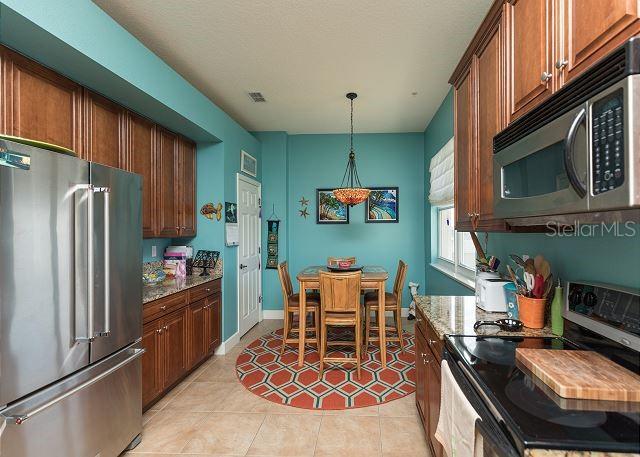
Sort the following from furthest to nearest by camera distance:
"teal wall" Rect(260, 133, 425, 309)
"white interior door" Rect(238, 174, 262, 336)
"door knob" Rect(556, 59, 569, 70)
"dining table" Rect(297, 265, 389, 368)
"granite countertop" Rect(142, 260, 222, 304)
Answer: "teal wall" Rect(260, 133, 425, 309) < "white interior door" Rect(238, 174, 262, 336) < "dining table" Rect(297, 265, 389, 368) < "granite countertop" Rect(142, 260, 222, 304) < "door knob" Rect(556, 59, 569, 70)

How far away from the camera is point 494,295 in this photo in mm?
1900

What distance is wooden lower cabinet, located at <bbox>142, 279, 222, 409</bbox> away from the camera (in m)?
2.50

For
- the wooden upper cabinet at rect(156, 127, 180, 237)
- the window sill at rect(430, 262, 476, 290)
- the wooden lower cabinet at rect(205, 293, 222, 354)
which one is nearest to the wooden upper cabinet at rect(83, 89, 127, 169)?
the wooden upper cabinet at rect(156, 127, 180, 237)

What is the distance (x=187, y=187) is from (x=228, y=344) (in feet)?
6.16

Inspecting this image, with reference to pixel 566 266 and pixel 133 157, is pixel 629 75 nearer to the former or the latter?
pixel 566 266

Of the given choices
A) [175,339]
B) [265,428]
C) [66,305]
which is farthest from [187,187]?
[265,428]

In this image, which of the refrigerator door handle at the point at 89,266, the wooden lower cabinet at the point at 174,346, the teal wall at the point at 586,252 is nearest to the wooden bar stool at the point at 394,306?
the teal wall at the point at 586,252

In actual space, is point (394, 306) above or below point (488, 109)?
below

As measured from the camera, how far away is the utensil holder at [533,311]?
62.9 inches

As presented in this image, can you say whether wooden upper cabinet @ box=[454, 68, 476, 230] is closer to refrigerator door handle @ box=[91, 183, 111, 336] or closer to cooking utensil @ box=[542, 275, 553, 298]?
cooking utensil @ box=[542, 275, 553, 298]

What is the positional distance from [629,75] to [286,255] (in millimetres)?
4631

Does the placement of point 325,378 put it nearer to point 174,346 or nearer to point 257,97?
point 174,346

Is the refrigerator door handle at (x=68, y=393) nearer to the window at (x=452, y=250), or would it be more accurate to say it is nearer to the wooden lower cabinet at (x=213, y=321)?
the wooden lower cabinet at (x=213, y=321)

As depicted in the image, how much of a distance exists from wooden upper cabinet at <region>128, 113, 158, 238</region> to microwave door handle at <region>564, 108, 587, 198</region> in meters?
2.98
